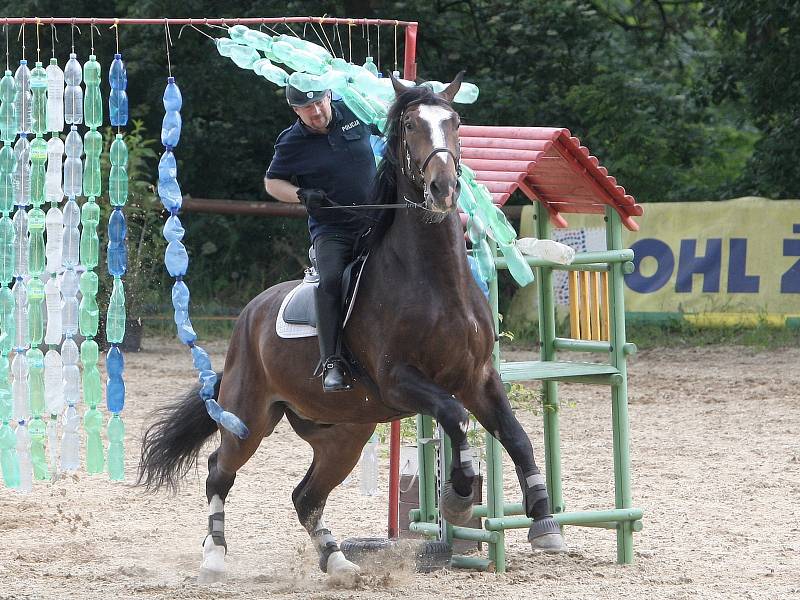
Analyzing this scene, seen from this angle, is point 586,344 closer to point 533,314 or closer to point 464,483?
point 464,483

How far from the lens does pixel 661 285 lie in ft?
46.8

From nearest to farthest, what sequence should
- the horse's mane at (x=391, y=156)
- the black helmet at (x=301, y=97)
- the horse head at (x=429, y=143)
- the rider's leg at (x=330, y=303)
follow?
the horse head at (x=429, y=143), the horse's mane at (x=391, y=156), the rider's leg at (x=330, y=303), the black helmet at (x=301, y=97)

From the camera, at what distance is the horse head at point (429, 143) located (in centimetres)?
458

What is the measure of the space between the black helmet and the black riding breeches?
58 cm

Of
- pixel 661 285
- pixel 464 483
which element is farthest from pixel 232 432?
pixel 661 285

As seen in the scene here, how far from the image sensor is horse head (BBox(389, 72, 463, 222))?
4.58 m

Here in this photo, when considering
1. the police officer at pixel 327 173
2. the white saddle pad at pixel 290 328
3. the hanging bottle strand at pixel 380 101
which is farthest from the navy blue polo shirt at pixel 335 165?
the white saddle pad at pixel 290 328

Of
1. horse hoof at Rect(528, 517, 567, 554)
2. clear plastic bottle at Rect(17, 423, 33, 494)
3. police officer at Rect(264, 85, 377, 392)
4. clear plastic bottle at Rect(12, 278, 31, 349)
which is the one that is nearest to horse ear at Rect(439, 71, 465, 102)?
police officer at Rect(264, 85, 377, 392)

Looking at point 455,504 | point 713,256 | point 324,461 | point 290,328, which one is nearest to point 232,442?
point 324,461

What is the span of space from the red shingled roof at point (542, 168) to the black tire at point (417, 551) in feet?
5.35

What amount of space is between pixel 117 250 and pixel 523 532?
8.94 feet

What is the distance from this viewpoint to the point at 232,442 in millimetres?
5957

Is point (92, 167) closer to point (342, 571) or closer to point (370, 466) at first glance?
point (370, 466)

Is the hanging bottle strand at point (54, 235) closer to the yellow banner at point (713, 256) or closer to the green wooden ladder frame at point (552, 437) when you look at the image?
the green wooden ladder frame at point (552, 437)
